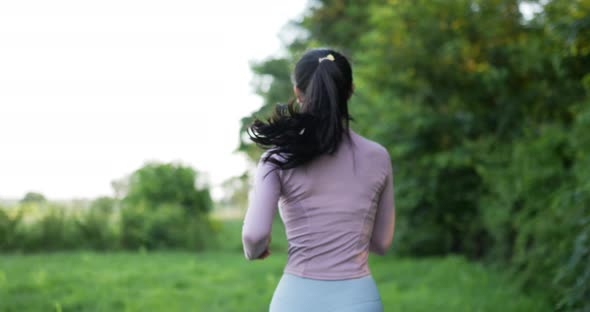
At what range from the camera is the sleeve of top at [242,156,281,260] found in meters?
2.06

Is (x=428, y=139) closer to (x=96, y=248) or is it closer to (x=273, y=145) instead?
(x=96, y=248)

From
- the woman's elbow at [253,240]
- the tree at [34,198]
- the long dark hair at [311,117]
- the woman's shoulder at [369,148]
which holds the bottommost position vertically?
the woman's elbow at [253,240]

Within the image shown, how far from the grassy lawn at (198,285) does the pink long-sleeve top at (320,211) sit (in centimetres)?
519

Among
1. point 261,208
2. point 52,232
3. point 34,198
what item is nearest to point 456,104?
point 52,232

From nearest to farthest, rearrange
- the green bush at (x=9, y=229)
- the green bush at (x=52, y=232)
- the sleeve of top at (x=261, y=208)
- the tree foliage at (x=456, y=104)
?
the sleeve of top at (x=261, y=208) < the tree foliage at (x=456, y=104) < the green bush at (x=9, y=229) < the green bush at (x=52, y=232)

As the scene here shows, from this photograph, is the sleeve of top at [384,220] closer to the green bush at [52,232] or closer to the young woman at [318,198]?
the young woman at [318,198]

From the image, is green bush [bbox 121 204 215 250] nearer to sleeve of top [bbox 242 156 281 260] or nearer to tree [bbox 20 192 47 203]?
tree [bbox 20 192 47 203]

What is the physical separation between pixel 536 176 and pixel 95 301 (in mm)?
5599

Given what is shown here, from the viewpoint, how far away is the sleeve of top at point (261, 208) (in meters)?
2.06

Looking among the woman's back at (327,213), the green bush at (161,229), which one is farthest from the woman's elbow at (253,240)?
the green bush at (161,229)

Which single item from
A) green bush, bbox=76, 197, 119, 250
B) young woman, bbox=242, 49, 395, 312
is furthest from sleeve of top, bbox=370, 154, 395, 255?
green bush, bbox=76, 197, 119, 250

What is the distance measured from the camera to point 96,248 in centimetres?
1538

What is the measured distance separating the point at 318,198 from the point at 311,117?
0.90ft

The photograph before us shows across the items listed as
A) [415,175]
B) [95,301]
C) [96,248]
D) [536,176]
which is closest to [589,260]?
[536,176]
